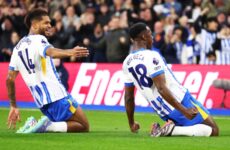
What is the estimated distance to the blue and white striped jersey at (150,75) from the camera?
13.6 metres

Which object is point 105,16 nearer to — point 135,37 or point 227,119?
point 227,119

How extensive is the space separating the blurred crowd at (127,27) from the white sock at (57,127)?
34.9ft

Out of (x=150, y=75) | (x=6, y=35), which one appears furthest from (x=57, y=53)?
(x=6, y=35)

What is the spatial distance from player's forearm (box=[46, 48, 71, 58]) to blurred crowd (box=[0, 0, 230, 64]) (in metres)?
11.5

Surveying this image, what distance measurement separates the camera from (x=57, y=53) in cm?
1363

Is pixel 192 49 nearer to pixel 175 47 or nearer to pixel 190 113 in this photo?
pixel 175 47

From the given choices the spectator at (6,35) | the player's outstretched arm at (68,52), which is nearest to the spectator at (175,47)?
the spectator at (6,35)

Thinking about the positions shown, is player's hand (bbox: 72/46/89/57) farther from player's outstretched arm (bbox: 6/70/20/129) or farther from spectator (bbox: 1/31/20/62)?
spectator (bbox: 1/31/20/62)

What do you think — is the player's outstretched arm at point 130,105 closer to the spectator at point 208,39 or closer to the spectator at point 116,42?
the spectator at point 208,39

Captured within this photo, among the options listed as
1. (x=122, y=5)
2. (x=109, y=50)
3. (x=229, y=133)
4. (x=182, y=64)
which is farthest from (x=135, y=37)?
(x=122, y=5)

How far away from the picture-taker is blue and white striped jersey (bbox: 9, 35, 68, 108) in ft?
47.8

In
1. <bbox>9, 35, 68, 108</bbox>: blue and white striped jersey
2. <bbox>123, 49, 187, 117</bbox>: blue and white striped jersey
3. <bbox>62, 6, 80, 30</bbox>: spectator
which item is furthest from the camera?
<bbox>62, 6, 80, 30</bbox>: spectator

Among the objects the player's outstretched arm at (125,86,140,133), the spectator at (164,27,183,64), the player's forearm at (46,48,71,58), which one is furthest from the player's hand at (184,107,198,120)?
the spectator at (164,27,183,64)

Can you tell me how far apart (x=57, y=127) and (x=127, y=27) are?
12313 millimetres
